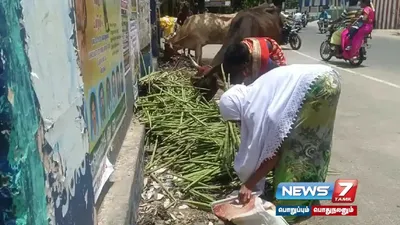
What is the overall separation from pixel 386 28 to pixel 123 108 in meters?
28.1

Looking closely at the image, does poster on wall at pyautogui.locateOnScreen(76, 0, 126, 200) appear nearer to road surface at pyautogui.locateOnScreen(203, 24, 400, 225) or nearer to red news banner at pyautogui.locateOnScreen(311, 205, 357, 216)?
red news banner at pyautogui.locateOnScreen(311, 205, 357, 216)

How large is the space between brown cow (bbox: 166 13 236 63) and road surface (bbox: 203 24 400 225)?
3.55 metres

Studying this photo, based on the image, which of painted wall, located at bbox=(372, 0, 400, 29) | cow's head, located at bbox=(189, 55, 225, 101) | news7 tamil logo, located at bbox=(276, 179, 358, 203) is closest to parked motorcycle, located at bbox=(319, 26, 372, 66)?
cow's head, located at bbox=(189, 55, 225, 101)

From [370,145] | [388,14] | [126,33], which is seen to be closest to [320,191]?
[126,33]

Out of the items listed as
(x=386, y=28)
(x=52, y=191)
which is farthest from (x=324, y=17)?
(x=52, y=191)

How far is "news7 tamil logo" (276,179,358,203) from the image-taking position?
2.22 meters

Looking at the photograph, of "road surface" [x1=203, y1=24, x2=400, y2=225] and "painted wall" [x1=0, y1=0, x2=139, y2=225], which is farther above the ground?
"painted wall" [x1=0, y1=0, x2=139, y2=225]

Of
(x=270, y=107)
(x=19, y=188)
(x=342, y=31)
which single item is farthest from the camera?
(x=342, y=31)

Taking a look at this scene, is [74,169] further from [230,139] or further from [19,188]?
[230,139]

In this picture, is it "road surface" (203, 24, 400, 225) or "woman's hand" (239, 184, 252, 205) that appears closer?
"woman's hand" (239, 184, 252, 205)

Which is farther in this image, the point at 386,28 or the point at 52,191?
the point at 386,28

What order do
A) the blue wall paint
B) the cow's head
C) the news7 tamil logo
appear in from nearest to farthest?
the blue wall paint < the news7 tamil logo < the cow's head

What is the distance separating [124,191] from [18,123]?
176cm

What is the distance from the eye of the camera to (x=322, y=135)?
326cm
